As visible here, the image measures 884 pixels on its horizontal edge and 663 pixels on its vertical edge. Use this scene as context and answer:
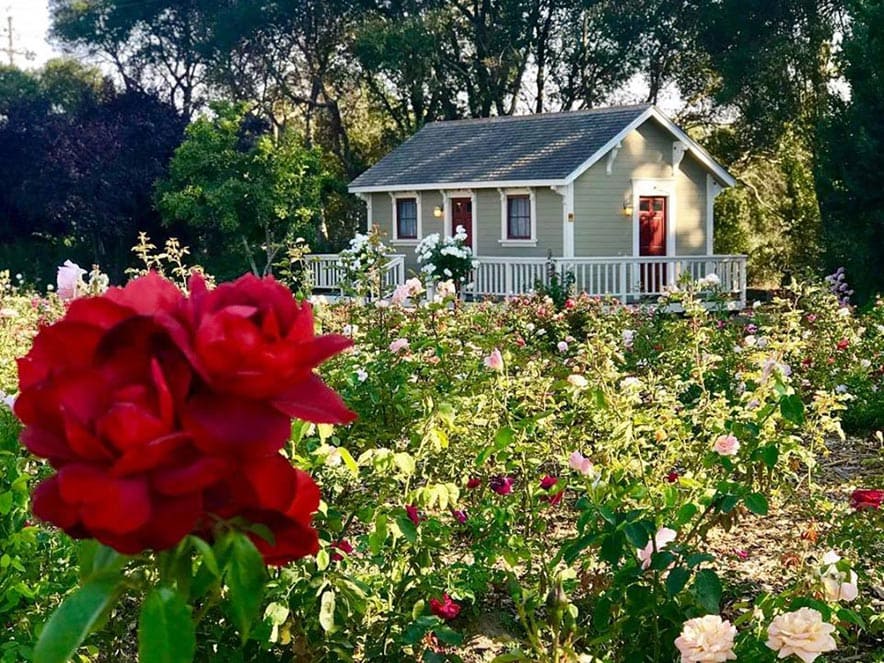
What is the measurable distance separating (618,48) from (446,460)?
95.0ft

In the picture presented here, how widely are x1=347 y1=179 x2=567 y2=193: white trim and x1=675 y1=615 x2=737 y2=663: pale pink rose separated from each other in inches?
690

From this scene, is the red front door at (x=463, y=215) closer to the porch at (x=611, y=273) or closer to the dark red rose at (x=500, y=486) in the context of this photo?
the porch at (x=611, y=273)

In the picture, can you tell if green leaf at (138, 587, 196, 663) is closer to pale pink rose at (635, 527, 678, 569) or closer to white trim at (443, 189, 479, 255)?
pale pink rose at (635, 527, 678, 569)

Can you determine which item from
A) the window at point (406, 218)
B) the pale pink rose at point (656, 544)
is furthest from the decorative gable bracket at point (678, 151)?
the pale pink rose at point (656, 544)

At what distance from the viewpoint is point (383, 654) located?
9.65ft

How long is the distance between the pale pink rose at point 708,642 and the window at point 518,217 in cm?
1862

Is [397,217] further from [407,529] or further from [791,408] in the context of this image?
[407,529]

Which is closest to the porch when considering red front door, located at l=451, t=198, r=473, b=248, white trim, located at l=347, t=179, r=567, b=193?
white trim, located at l=347, t=179, r=567, b=193

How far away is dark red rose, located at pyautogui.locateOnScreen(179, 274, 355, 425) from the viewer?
0.88 meters

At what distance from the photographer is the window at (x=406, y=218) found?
2269 cm

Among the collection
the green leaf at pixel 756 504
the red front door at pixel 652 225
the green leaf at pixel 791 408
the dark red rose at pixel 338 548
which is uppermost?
the red front door at pixel 652 225

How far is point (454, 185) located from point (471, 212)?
2.41 feet

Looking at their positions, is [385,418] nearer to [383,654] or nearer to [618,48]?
[383,654]

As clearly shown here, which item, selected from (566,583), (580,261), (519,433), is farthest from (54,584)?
(580,261)
